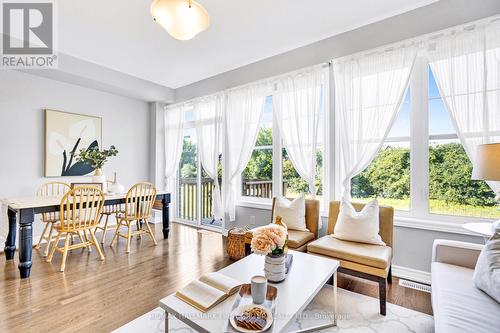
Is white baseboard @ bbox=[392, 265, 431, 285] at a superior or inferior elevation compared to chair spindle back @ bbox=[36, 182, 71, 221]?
inferior

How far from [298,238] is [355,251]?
643 mm

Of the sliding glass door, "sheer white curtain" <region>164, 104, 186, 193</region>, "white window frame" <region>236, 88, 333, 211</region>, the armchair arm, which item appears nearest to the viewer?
the armchair arm

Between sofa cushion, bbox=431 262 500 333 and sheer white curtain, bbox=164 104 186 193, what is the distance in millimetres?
4483

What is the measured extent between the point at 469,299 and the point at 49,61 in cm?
515

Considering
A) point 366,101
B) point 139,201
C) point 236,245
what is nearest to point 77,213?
point 139,201

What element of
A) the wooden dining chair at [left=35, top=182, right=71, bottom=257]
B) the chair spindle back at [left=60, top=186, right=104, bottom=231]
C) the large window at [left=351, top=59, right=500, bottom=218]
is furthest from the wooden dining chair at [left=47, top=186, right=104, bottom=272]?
the large window at [left=351, top=59, right=500, bottom=218]

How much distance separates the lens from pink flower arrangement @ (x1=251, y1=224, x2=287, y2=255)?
5.00 feet

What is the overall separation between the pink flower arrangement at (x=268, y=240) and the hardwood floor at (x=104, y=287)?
4.09 feet

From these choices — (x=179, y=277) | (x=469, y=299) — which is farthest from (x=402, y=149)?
(x=179, y=277)

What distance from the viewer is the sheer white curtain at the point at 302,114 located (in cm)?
319

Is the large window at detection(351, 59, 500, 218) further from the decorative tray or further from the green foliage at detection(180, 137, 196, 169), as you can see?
the green foliage at detection(180, 137, 196, 169)

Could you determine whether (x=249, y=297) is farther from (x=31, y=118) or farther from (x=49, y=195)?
(x=31, y=118)

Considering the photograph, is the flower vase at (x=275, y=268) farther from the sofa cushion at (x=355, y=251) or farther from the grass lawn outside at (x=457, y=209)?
the grass lawn outside at (x=457, y=209)

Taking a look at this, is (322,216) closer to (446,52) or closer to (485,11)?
(446,52)
